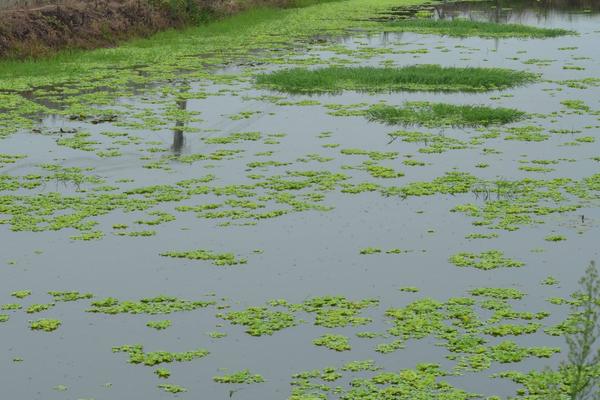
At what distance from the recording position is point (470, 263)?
8781 mm

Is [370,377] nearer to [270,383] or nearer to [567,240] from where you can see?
[270,383]

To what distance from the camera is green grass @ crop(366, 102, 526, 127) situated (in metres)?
15.1

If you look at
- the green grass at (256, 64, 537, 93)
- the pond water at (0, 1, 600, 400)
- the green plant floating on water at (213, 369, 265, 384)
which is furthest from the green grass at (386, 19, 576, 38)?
the green plant floating on water at (213, 369, 265, 384)

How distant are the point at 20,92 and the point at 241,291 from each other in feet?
37.5

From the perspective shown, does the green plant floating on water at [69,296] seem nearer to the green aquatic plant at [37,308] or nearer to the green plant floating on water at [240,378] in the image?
the green aquatic plant at [37,308]

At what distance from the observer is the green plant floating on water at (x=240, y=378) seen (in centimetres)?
642

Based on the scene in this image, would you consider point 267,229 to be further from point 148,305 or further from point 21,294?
point 21,294

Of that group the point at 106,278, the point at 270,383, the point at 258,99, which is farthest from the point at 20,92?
the point at 270,383

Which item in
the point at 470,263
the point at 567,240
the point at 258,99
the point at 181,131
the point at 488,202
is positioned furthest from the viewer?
the point at 258,99

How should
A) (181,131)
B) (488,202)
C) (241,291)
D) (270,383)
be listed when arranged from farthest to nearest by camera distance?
(181,131) < (488,202) < (241,291) < (270,383)

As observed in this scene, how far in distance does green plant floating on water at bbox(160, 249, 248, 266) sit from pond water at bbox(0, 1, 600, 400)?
0.31ft

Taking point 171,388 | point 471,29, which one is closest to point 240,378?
point 171,388

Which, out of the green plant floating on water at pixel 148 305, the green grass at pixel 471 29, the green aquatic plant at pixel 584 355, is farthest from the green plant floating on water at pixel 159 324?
the green grass at pixel 471 29

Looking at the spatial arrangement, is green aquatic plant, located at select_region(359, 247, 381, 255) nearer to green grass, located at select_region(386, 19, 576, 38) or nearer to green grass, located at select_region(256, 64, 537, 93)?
green grass, located at select_region(256, 64, 537, 93)
